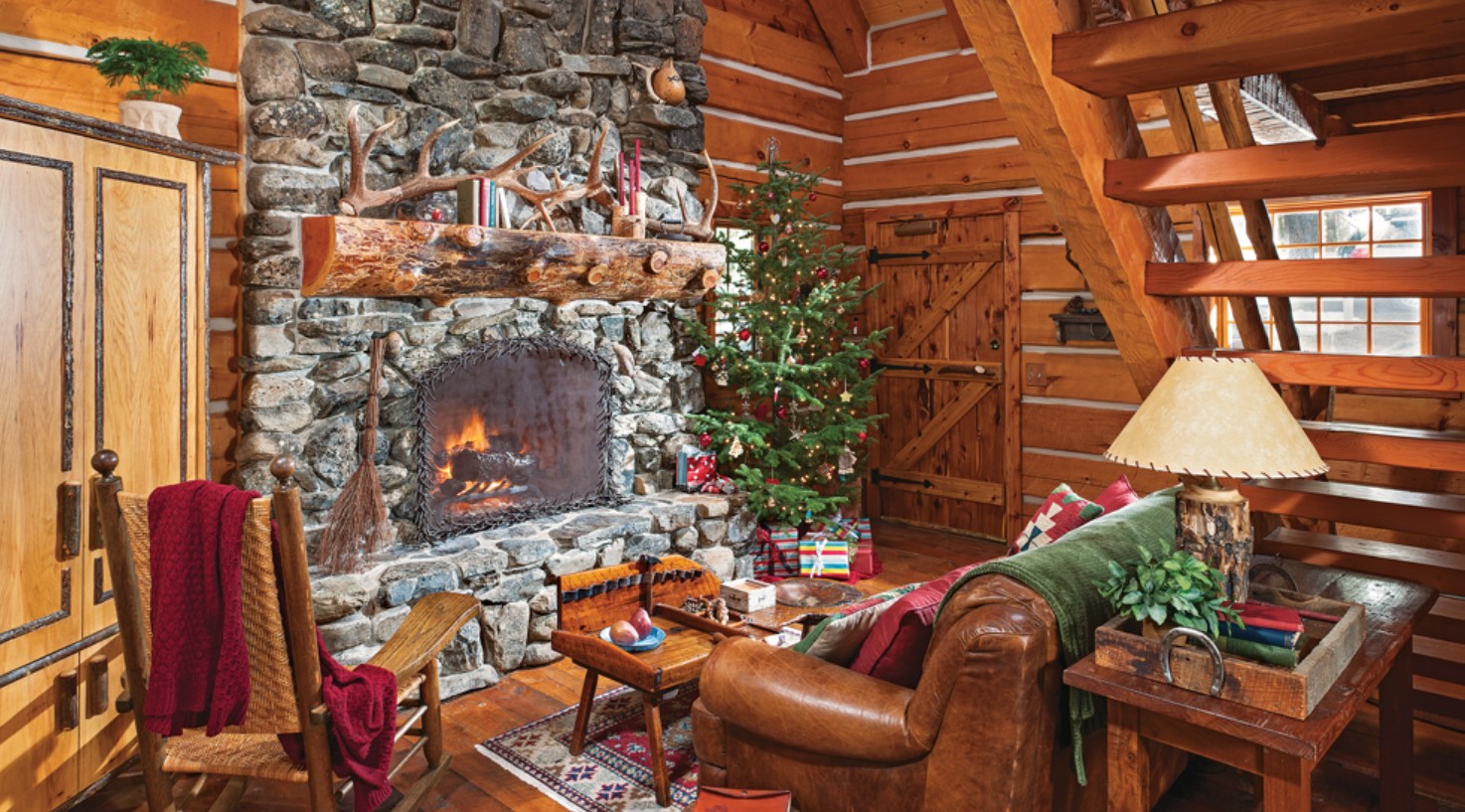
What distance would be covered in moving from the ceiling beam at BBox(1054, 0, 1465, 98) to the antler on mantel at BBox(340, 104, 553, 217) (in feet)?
8.18

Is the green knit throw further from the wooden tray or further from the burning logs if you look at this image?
the burning logs

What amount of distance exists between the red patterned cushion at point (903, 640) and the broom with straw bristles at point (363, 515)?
2299mm

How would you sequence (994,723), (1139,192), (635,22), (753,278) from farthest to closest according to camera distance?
1. (753,278)
2. (635,22)
3. (1139,192)
4. (994,723)

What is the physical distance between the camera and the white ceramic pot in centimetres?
319

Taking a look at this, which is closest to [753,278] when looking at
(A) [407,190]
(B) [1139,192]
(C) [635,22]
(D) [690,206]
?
(D) [690,206]

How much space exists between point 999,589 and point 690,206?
360 cm

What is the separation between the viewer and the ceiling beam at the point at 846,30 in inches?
265

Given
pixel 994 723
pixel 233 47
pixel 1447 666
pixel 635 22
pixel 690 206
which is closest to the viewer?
pixel 994 723

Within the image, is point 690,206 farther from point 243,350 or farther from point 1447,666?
point 1447,666

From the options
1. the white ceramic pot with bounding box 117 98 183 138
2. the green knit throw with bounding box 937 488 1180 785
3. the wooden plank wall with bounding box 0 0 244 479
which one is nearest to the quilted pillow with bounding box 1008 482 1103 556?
the green knit throw with bounding box 937 488 1180 785

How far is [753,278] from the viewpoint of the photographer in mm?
5758

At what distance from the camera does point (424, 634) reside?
9.76ft

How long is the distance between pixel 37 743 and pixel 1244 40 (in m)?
3.46

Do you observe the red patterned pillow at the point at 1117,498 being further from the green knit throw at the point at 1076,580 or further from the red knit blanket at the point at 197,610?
the red knit blanket at the point at 197,610
